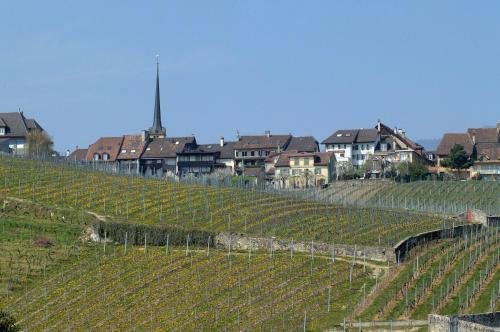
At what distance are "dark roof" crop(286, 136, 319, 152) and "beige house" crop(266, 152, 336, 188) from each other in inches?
411

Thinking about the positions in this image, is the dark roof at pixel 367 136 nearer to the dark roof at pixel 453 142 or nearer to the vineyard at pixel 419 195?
the dark roof at pixel 453 142

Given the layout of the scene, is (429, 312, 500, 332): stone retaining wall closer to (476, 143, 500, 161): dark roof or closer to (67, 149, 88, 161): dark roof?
(476, 143, 500, 161): dark roof

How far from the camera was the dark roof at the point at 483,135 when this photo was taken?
→ 173 metres

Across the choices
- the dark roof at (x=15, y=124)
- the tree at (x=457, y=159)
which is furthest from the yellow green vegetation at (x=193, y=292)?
the dark roof at (x=15, y=124)

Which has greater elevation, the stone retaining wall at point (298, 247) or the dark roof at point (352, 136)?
the dark roof at point (352, 136)

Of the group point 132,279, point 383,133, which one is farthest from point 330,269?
point 383,133

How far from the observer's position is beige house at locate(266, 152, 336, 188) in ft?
541

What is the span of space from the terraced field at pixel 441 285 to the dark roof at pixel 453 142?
77.7m

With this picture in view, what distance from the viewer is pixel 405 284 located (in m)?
75.1

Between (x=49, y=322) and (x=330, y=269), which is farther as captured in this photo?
(x=330, y=269)

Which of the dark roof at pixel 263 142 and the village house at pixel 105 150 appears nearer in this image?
the village house at pixel 105 150

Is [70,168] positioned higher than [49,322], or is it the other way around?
[70,168]

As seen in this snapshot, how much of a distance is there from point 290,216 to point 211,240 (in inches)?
469

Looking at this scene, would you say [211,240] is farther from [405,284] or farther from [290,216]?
[405,284]
